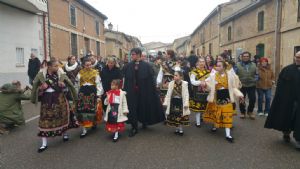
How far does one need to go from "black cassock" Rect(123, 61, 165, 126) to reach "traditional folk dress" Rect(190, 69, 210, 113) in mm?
953

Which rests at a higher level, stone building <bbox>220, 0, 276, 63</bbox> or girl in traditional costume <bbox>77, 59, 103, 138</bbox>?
stone building <bbox>220, 0, 276, 63</bbox>

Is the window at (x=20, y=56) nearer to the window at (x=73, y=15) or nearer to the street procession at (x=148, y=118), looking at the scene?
the street procession at (x=148, y=118)

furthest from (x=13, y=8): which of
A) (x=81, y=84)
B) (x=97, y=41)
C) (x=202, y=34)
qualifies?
(x=202, y=34)

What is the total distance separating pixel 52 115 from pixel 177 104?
8.65ft

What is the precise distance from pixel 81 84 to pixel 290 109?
14.4ft

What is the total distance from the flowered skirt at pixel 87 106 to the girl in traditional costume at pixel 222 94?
2508 millimetres

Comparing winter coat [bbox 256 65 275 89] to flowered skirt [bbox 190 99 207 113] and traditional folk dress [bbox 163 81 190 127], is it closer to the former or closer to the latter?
flowered skirt [bbox 190 99 207 113]

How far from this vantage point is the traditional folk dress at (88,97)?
5.56 m

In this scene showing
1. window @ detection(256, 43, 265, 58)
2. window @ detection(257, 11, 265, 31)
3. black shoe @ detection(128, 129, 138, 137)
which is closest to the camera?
black shoe @ detection(128, 129, 138, 137)

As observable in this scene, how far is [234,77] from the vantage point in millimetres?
5570

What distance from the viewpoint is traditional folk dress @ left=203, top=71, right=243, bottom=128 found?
17.5 ft

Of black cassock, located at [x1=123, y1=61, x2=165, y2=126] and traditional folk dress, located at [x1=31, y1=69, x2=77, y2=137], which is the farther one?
black cassock, located at [x1=123, y1=61, x2=165, y2=126]

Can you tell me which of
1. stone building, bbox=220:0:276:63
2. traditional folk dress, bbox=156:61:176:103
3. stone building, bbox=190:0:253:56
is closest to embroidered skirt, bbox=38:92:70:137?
traditional folk dress, bbox=156:61:176:103

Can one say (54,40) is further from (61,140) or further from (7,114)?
(61,140)
